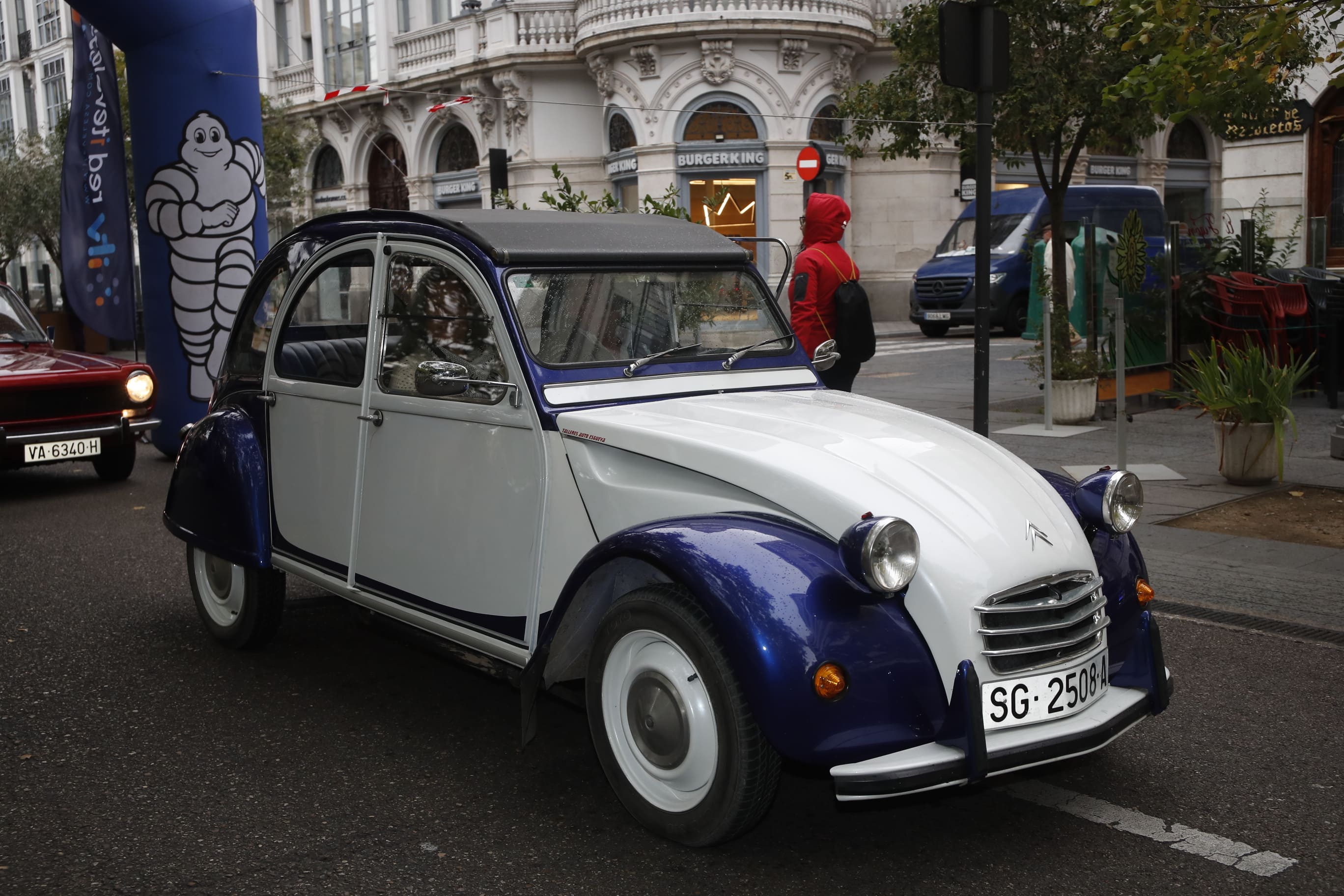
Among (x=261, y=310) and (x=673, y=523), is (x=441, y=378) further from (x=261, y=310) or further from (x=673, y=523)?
(x=261, y=310)

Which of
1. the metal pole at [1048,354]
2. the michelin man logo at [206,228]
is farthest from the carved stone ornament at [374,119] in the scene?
the metal pole at [1048,354]

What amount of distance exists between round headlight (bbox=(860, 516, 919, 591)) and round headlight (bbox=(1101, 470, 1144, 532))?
3.12 feet

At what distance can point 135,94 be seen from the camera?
38.7 feet

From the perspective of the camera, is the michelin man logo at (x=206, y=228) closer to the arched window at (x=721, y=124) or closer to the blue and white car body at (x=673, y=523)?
the blue and white car body at (x=673, y=523)

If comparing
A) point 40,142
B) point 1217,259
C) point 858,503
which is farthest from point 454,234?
point 40,142

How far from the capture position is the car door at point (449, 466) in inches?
166

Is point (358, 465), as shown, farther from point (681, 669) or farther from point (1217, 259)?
point (1217, 259)

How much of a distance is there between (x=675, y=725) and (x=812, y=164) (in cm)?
1878

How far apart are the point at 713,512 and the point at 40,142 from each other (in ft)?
113

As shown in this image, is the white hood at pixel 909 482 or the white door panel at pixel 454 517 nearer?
the white hood at pixel 909 482

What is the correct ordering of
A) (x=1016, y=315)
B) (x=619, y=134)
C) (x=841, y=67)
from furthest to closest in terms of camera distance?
(x=619, y=134), (x=841, y=67), (x=1016, y=315)

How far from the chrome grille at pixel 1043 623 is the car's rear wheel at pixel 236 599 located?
3151 millimetres

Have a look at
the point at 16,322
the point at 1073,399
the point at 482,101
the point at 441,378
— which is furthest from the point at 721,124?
the point at 441,378

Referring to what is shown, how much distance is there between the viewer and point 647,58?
2828 cm
